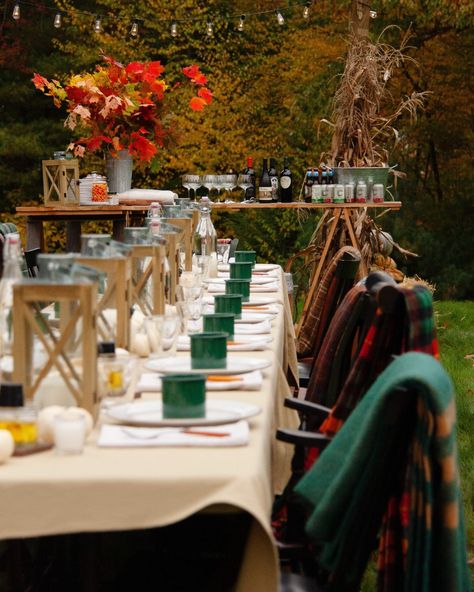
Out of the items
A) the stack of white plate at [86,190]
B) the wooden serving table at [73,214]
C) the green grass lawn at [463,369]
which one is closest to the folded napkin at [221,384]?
the green grass lawn at [463,369]

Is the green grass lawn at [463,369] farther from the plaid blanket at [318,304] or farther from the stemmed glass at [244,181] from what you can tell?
the stemmed glass at [244,181]

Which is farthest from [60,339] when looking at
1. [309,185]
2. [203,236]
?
[309,185]

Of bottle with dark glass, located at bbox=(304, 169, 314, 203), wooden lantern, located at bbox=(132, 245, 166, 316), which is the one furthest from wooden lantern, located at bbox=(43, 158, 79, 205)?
wooden lantern, located at bbox=(132, 245, 166, 316)

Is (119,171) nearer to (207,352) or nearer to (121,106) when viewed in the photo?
(121,106)

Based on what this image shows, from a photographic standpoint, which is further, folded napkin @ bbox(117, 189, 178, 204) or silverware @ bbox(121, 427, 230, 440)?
folded napkin @ bbox(117, 189, 178, 204)

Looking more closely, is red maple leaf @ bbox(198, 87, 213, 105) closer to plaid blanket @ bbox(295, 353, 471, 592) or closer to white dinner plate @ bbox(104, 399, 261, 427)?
white dinner plate @ bbox(104, 399, 261, 427)

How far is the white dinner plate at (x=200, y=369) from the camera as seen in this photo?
3.01 metres

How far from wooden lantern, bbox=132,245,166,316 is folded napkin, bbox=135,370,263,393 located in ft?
1.65

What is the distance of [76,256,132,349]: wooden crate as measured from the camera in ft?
9.19

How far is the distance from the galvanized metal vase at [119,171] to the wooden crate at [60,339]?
5889 mm

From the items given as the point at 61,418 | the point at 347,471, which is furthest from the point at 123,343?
the point at 347,471

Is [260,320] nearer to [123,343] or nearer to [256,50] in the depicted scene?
[123,343]

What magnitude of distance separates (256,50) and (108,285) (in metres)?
16.0

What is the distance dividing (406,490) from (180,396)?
0.51m
